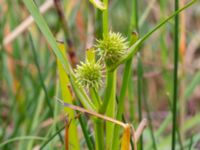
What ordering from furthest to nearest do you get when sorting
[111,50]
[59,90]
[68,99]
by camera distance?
1. [59,90]
2. [68,99]
3. [111,50]

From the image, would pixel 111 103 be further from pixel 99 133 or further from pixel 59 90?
pixel 59 90

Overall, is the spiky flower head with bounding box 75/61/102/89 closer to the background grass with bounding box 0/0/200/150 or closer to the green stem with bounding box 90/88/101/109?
the green stem with bounding box 90/88/101/109

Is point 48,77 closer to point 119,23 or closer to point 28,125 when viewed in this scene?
point 28,125

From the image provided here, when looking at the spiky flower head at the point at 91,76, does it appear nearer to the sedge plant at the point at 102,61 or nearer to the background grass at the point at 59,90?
the sedge plant at the point at 102,61

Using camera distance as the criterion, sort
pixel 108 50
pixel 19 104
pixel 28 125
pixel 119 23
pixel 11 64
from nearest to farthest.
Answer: pixel 108 50 < pixel 28 125 < pixel 19 104 < pixel 11 64 < pixel 119 23

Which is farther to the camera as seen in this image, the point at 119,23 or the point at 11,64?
the point at 119,23

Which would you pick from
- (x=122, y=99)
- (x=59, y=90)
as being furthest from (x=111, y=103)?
(x=59, y=90)

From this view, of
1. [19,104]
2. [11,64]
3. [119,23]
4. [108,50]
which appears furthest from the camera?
[119,23]

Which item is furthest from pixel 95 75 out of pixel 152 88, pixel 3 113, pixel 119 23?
pixel 119 23
